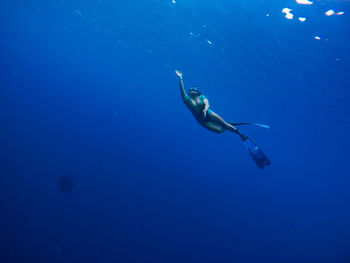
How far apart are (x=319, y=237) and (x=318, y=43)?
1393 inches

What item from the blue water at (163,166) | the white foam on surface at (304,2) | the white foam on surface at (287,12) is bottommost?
the blue water at (163,166)

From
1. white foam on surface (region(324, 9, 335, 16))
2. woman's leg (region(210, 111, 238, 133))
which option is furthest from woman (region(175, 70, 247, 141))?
white foam on surface (region(324, 9, 335, 16))

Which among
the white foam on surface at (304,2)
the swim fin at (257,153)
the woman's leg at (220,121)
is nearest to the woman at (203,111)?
the woman's leg at (220,121)

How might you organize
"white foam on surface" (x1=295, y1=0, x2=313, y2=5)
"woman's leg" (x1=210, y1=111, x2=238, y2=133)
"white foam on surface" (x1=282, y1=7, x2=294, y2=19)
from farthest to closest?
"white foam on surface" (x1=282, y1=7, x2=294, y2=19) → "white foam on surface" (x1=295, y1=0, x2=313, y2=5) → "woman's leg" (x1=210, y1=111, x2=238, y2=133)

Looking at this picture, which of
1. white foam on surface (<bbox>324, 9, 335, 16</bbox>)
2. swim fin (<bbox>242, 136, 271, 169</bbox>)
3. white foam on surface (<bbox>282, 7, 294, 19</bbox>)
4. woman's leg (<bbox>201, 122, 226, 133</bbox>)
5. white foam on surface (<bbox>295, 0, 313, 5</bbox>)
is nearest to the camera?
woman's leg (<bbox>201, 122, 226, 133</bbox>)

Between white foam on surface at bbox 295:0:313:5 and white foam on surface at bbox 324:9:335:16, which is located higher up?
white foam on surface at bbox 324:9:335:16

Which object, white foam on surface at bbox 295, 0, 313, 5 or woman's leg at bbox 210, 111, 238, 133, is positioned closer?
woman's leg at bbox 210, 111, 238, 133

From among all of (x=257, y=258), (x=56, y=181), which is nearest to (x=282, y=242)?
(x=257, y=258)

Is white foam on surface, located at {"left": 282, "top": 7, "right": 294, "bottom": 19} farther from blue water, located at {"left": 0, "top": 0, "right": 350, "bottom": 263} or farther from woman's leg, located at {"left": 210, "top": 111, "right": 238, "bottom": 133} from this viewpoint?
woman's leg, located at {"left": 210, "top": 111, "right": 238, "bottom": 133}

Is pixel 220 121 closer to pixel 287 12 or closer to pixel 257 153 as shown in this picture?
pixel 257 153

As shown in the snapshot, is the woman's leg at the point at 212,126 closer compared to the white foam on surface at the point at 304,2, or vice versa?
the woman's leg at the point at 212,126

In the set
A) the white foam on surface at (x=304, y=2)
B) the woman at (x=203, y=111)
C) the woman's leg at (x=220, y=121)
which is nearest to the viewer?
→ the woman at (x=203, y=111)

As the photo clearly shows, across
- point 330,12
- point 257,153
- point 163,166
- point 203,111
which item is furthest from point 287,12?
point 163,166

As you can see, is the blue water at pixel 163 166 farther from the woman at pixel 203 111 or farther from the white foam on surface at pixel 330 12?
the woman at pixel 203 111
